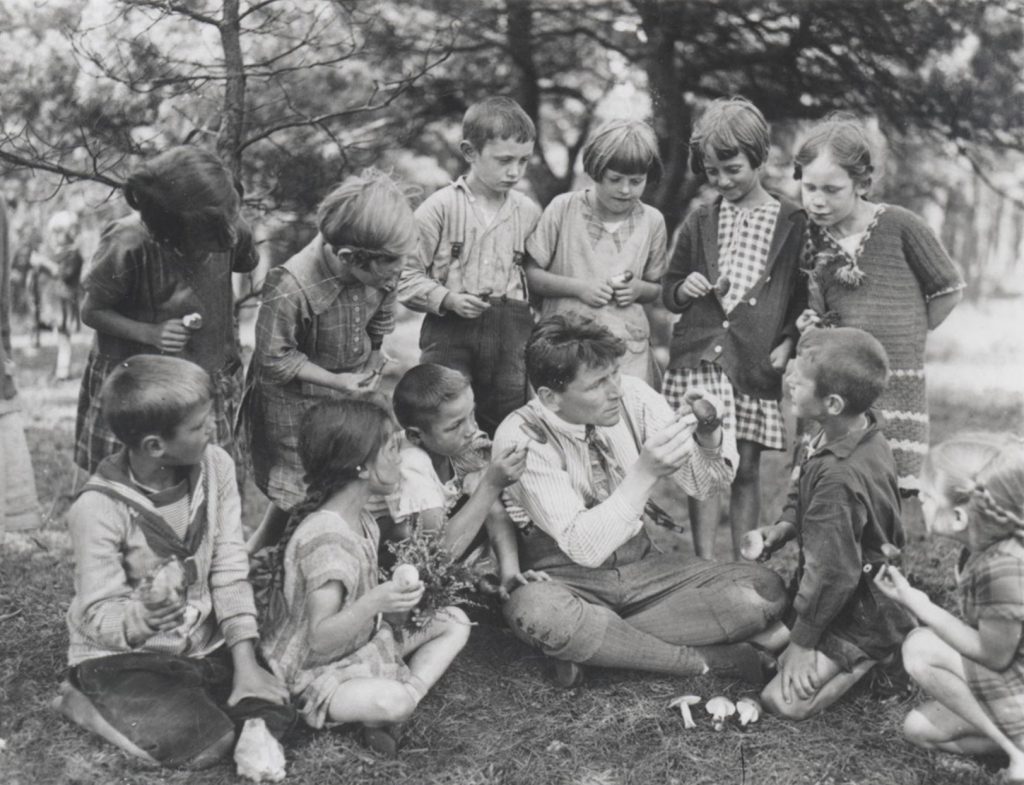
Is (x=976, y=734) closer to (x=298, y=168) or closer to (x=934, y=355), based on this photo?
(x=298, y=168)

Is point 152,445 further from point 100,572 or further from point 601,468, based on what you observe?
point 601,468

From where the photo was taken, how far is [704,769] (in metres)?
3.09

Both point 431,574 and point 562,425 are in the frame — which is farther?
point 562,425

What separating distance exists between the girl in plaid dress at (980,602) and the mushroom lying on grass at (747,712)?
0.53 metres

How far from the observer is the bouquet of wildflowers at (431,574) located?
319 cm

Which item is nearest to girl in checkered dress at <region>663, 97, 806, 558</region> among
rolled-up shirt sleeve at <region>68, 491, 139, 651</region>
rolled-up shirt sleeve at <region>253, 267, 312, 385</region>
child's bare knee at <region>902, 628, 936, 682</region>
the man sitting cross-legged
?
the man sitting cross-legged

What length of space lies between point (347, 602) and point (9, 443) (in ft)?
4.75

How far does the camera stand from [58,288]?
24.5ft

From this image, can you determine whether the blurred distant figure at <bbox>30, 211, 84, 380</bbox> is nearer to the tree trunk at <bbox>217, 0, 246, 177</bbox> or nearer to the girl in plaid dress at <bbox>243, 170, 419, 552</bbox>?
the tree trunk at <bbox>217, 0, 246, 177</bbox>

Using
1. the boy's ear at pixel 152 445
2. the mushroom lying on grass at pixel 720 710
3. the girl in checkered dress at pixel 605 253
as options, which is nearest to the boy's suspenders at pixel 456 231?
the girl in checkered dress at pixel 605 253

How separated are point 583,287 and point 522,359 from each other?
0.40m

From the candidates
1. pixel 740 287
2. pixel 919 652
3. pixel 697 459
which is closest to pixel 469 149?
pixel 740 287

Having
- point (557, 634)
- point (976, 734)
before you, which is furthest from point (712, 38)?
point (976, 734)

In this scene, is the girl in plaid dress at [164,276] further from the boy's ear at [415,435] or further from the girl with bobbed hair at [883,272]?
the girl with bobbed hair at [883,272]
